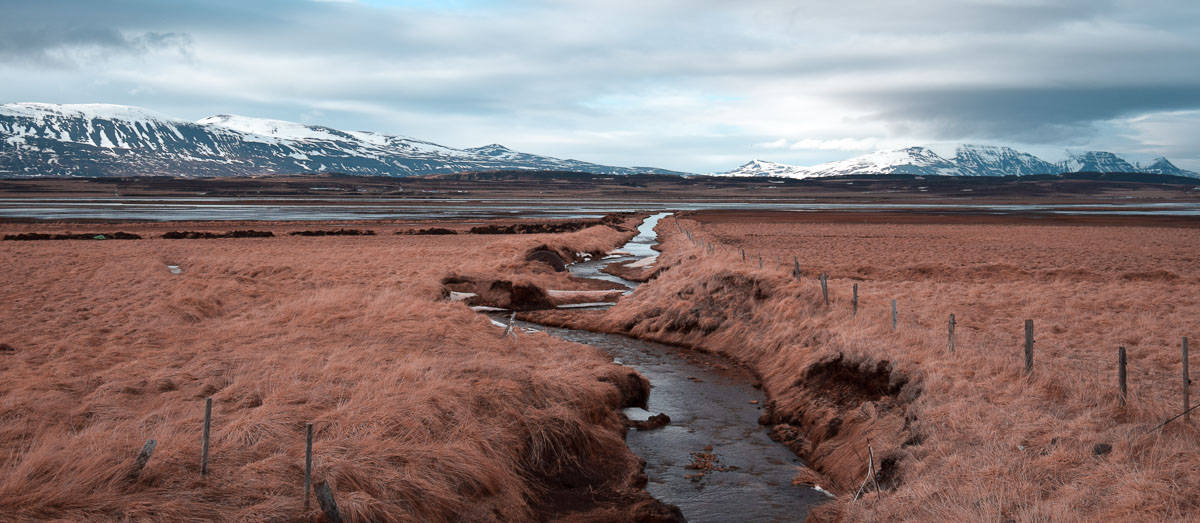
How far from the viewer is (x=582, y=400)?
1438 centimetres

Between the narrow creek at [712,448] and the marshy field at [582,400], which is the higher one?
the marshy field at [582,400]

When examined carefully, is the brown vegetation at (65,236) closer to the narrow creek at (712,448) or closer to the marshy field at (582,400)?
the marshy field at (582,400)

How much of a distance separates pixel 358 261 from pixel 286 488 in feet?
105

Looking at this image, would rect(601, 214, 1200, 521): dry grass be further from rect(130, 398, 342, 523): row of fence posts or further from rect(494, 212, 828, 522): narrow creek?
rect(130, 398, 342, 523): row of fence posts

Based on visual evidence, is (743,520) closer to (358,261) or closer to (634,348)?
(634,348)

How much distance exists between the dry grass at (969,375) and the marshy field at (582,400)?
2.2 inches

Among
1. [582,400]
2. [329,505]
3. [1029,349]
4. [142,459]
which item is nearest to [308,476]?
[329,505]

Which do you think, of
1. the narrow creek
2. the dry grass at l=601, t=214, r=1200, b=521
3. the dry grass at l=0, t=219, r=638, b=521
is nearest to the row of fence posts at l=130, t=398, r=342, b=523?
the dry grass at l=0, t=219, r=638, b=521

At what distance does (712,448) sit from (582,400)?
240 centimetres

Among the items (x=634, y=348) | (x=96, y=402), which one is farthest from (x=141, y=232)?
(x=96, y=402)

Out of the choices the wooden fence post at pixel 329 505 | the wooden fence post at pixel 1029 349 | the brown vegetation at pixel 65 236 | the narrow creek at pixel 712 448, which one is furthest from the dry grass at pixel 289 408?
A: the brown vegetation at pixel 65 236

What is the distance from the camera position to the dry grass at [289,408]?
8773mm

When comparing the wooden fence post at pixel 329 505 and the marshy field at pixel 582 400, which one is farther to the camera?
the marshy field at pixel 582 400

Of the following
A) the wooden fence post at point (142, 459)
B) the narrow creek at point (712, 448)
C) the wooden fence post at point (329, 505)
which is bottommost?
the narrow creek at point (712, 448)
